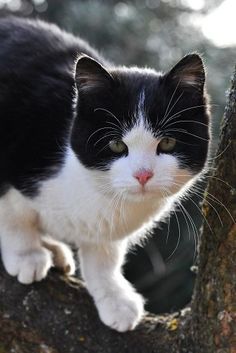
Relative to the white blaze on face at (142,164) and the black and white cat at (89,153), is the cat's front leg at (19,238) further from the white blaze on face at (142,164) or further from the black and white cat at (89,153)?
the white blaze on face at (142,164)

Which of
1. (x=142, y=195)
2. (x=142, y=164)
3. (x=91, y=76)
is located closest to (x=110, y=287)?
(x=142, y=195)

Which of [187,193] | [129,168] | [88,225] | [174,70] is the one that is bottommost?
[88,225]

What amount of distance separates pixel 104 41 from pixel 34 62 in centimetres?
115

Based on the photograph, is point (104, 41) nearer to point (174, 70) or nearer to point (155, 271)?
point (155, 271)

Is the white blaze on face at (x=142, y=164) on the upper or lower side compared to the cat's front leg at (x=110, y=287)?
upper

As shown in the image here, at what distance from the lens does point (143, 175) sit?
1512 mm

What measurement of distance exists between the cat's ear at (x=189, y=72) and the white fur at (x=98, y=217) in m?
0.12

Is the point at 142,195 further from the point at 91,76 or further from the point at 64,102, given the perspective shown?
the point at 64,102

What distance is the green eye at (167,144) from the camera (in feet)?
5.26

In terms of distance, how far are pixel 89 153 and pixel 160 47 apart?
1520 millimetres

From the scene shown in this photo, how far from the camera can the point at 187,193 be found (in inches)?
73.6

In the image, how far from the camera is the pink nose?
1512 mm

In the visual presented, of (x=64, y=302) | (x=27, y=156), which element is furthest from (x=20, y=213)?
(x=64, y=302)

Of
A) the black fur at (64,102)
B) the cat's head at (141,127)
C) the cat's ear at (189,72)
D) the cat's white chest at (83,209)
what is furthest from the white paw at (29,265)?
the cat's ear at (189,72)
